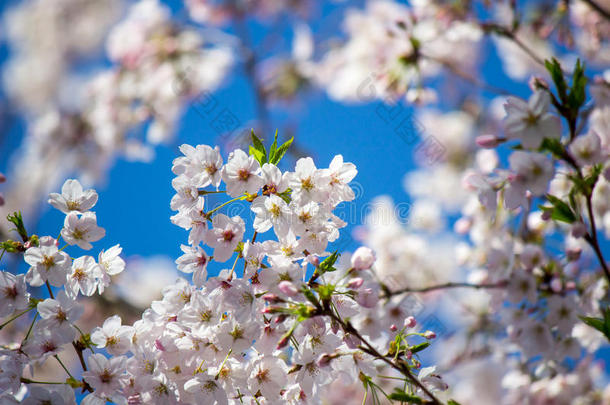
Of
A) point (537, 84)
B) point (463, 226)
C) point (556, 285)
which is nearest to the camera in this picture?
point (537, 84)

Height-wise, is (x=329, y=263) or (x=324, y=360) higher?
(x=329, y=263)

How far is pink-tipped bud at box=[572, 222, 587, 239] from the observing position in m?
1.10

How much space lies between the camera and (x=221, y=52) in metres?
3.77

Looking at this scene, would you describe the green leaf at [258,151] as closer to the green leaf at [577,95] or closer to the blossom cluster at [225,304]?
the blossom cluster at [225,304]

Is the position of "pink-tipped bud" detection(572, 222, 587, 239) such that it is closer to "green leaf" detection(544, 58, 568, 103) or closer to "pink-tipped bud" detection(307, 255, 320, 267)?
"green leaf" detection(544, 58, 568, 103)

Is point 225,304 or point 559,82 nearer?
point 225,304

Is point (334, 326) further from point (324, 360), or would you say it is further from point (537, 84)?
point (537, 84)

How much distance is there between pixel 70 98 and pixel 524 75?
4.48m

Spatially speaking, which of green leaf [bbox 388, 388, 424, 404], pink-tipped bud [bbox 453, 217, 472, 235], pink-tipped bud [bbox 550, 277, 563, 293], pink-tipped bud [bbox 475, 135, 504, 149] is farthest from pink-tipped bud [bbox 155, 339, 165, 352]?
pink-tipped bud [bbox 453, 217, 472, 235]

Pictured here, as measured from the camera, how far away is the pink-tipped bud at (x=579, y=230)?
3.60 ft

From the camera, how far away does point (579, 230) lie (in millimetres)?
1126

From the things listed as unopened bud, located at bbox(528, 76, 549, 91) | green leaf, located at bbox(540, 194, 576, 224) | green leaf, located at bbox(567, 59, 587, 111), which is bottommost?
green leaf, located at bbox(540, 194, 576, 224)

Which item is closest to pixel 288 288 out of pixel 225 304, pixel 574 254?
pixel 225 304

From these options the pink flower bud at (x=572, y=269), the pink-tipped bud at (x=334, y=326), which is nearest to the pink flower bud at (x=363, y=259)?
the pink-tipped bud at (x=334, y=326)
